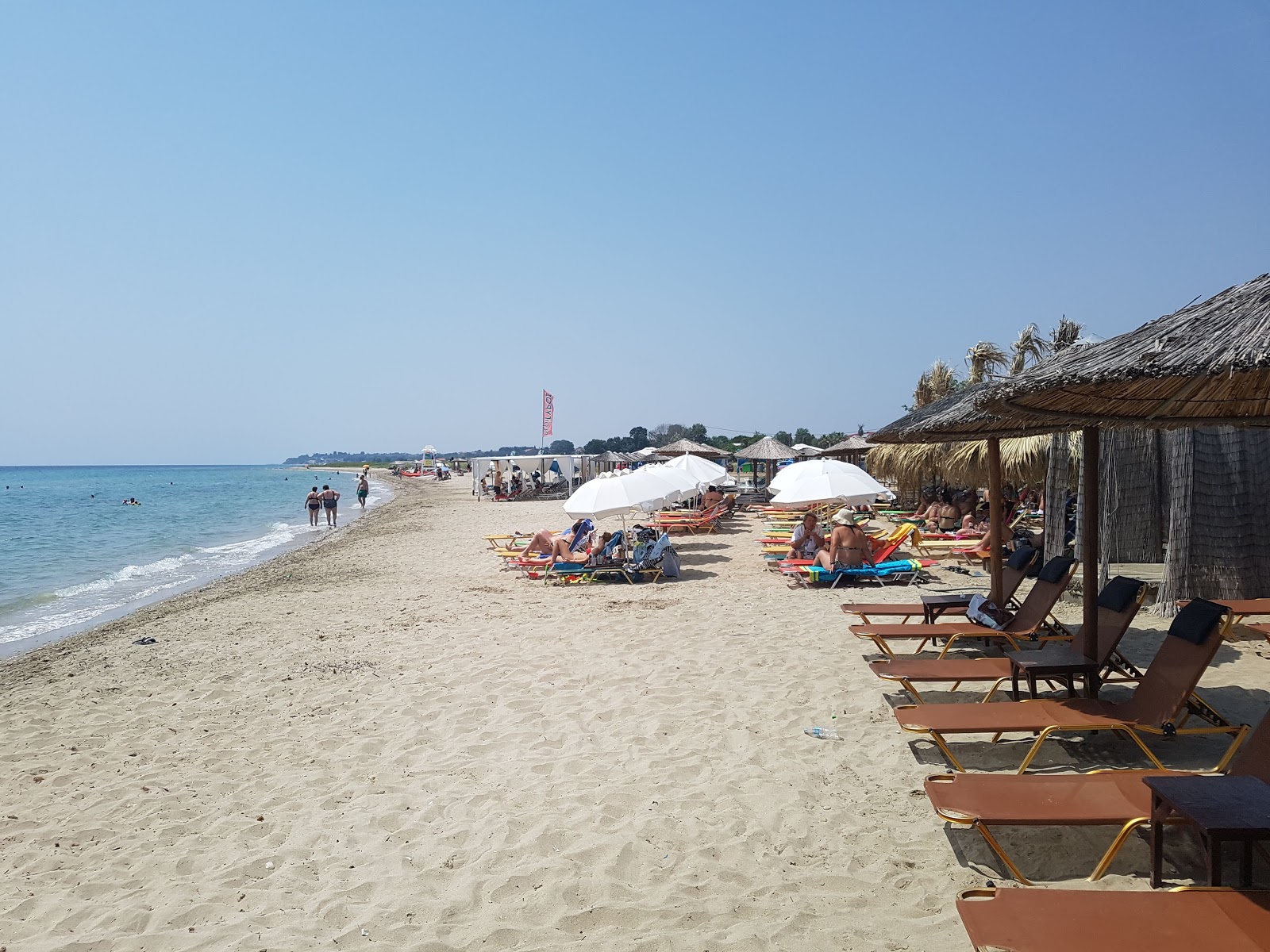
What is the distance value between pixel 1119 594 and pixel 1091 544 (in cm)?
41

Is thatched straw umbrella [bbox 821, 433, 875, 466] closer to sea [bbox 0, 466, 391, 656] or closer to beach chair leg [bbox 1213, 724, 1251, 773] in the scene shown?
sea [bbox 0, 466, 391, 656]

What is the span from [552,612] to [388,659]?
215 cm

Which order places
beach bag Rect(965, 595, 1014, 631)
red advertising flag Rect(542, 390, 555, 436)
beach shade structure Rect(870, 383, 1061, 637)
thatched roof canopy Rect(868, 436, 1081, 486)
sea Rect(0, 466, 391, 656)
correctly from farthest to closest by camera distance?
red advertising flag Rect(542, 390, 555, 436) < thatched roof canopy Rect(868, 436, 1081, 486) < sea Rect(0, 466, 391, 656) < beach shade structure Rect(870, 383, 1061, 637) < beach bag Rect(965, 595, 1014, 631)

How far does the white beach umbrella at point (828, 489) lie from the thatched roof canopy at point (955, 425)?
2531 mm

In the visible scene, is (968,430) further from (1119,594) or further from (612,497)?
(612,497)

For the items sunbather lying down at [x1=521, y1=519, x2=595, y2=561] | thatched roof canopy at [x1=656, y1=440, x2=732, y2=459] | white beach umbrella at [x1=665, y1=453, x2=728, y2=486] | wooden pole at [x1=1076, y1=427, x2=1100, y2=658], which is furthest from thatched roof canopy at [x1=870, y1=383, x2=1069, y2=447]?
thatched roof canopy at [x1=656, y1=440, x2=732, y2=459]

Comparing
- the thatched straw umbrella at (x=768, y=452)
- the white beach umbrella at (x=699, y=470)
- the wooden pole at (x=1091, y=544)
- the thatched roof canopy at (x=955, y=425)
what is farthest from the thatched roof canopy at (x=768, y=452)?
the wooden pole at (x=1091, y=544)

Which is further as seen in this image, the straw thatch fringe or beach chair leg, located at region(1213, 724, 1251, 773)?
the straw thatch fringe

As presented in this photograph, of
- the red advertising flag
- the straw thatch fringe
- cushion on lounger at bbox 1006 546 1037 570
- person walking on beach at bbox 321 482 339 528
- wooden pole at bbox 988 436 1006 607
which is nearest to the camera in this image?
cushion on lounger at bbox 1006 546 1037 570

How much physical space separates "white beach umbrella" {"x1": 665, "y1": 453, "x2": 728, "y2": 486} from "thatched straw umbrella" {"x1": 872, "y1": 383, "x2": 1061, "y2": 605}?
8.38 meters

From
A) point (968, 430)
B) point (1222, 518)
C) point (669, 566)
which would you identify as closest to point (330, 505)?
point (669, 566)

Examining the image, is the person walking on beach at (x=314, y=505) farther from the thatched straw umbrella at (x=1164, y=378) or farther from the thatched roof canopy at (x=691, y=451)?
the thatched straw umbrella at (x=1164, y=378)

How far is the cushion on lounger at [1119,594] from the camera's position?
4.55m

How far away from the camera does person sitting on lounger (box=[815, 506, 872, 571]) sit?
934 centimetres
